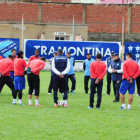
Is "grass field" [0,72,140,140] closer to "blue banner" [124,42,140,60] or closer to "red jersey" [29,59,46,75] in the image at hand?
"red jersey" [29,59,46,75]

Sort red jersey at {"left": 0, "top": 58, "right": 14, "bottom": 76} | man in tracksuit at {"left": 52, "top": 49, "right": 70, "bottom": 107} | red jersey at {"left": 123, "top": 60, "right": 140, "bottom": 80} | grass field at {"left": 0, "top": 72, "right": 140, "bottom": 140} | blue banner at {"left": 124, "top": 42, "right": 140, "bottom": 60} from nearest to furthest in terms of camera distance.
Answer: grass field at {"left": 0, "top": 72, "right": 140, "bottom": 140}, red jersey at {"left": 123, "top": 60, "right": 140, "bottom": 80}, man in tracksuit at {"left": 52, "top": 49, "right": 70, "bottom": 107}, red jersey at {"left": 0, "top": 58, "right": 14, "bottom": 76}, blue banner at {"left": 124, "top": 42, "right": 140, "bottom": 60}

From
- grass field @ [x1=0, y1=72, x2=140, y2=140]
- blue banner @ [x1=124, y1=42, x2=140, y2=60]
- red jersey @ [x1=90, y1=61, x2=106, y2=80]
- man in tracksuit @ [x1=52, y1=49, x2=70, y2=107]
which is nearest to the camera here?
grass field @ [x1=0, y1=72, x2=140, y2=140]

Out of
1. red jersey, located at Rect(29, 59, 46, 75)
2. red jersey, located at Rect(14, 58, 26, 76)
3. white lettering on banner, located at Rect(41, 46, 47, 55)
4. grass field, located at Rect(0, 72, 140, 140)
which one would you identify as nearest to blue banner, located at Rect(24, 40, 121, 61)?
white lettering on banner, located at Rect(41, 46, 47, 55)

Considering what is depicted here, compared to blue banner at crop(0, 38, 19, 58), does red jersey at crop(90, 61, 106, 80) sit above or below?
below

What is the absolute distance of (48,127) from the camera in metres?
11.5

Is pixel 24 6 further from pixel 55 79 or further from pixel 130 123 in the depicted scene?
pixel 130 123

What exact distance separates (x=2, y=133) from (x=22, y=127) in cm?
91

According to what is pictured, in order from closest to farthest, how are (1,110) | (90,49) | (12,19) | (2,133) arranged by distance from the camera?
(2,133)
(1,110)
(90,49)
(12,19)

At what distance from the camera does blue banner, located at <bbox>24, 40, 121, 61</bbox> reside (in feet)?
120

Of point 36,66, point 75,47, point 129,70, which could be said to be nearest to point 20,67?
point 36,66

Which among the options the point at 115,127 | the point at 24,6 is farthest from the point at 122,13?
the point at 115,127

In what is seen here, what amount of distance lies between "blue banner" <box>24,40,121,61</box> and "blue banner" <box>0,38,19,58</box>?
0.87 meters

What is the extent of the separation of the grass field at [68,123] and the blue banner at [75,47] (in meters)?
19.2

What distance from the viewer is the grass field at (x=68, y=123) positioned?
34.4 feet
